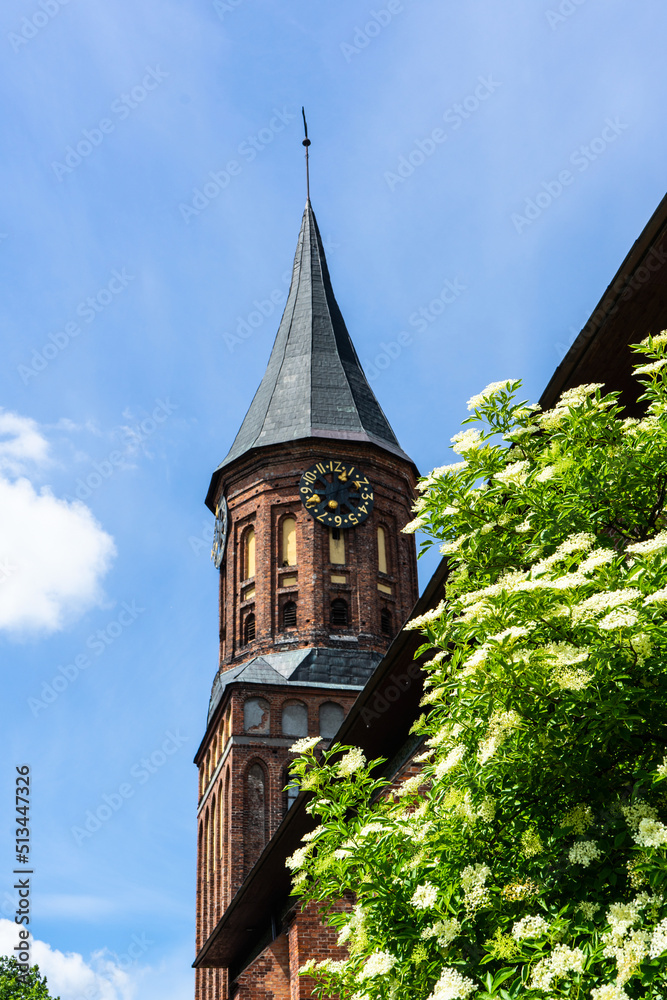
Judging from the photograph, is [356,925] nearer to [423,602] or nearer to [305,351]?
[423,602]

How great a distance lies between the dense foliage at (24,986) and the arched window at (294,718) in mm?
13297

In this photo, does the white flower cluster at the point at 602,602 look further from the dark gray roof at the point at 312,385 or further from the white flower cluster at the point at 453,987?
the dark gray roof at the point at 312,385

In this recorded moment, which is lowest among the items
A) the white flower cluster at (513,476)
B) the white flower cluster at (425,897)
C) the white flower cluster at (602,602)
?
the white flower cluster at (425,897)

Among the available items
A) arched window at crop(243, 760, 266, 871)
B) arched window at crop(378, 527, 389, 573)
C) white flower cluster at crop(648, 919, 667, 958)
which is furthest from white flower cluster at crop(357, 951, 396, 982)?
arched window at crop(378, 527, 389, 573)

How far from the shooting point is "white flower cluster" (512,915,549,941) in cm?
461

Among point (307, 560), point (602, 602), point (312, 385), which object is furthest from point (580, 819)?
point (312, 385)

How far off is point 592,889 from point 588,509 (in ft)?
6.48

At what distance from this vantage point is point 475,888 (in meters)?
5.09

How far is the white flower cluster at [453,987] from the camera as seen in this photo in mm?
4680

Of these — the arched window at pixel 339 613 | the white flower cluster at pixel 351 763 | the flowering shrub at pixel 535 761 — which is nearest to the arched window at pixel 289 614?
the arched window at pixel 339 613

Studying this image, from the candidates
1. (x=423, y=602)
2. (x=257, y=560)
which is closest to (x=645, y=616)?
(x=423, y=602)

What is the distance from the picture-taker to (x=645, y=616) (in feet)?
15.0

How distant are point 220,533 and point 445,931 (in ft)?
104

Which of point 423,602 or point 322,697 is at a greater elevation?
point 322,697
